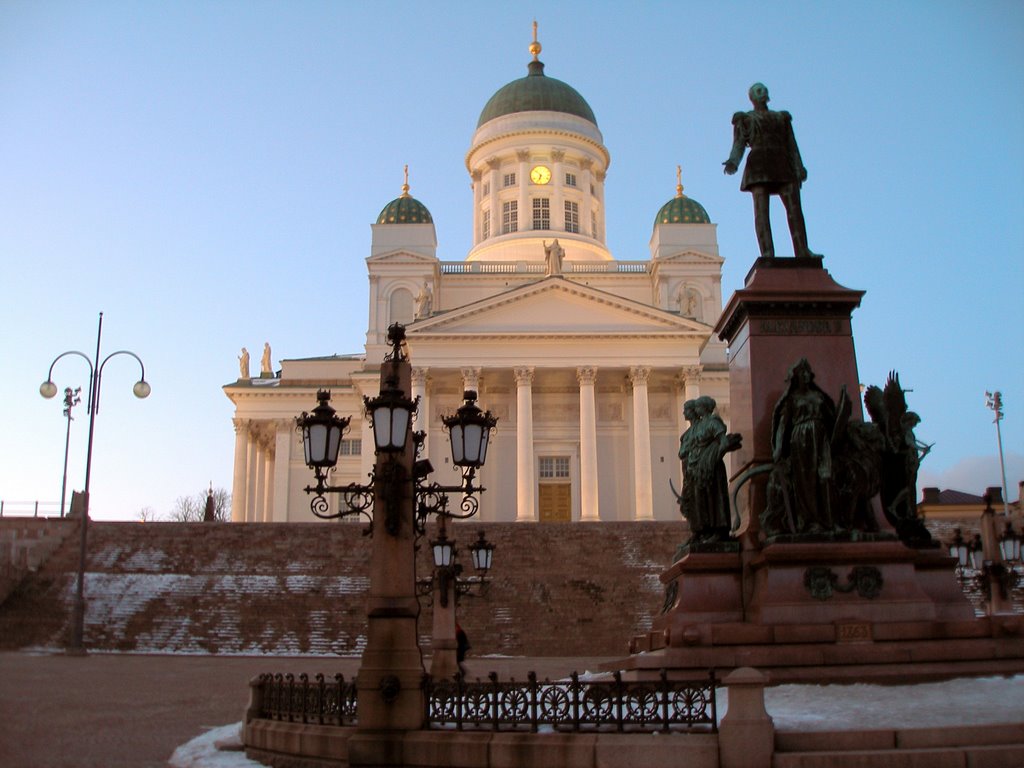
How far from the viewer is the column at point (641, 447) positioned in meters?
54.1

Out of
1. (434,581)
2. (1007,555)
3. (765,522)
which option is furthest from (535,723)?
(1007,555)

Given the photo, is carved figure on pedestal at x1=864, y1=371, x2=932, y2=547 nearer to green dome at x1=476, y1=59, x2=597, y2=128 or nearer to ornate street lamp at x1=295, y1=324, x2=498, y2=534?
ornate street lamp at x1=295, y1=324, x2=498, y2=534

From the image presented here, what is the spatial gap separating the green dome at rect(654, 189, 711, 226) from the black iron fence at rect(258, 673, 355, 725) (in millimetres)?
58770

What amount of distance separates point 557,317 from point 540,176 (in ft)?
64.2

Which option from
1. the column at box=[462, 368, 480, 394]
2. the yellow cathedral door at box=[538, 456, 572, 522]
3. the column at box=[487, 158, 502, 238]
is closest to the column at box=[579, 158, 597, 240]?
the column at box=[487, 158, 502, 238]

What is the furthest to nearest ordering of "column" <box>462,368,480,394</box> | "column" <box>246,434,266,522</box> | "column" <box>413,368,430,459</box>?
"column" <box>246,434,266,522</box>, "column" <box>462,368,480,394</box>, "column" <box>413,368,430,459</box>

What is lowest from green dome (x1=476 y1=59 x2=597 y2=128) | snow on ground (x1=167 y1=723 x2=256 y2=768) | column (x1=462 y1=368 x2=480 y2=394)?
snow on ground (x1=167 y1=723 x2=256 y2=768)

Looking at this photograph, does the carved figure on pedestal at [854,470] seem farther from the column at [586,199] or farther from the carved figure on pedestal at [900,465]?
the column at [586,199]

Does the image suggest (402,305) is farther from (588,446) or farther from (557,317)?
(588,446)

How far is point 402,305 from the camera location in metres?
64.2

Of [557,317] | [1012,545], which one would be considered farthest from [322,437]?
[557,317]

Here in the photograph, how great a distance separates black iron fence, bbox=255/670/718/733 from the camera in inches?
343

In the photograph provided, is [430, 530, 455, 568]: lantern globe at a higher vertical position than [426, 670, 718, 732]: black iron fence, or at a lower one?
higher

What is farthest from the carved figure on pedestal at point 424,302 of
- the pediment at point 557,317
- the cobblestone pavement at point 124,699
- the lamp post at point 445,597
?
the lamp post at point 445,597
